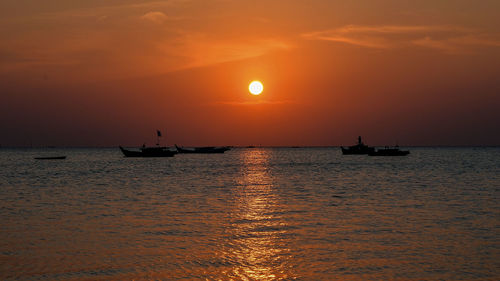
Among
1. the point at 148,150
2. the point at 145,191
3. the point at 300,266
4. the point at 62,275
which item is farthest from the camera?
the point at 148,150

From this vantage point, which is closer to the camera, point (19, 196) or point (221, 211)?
point (221, 211)

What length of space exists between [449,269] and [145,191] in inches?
1279

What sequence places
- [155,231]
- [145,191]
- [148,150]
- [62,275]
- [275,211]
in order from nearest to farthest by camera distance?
1. [62,275]
2. [155,231]
3. [275,211]
4. [145,191]
5. [148,150]

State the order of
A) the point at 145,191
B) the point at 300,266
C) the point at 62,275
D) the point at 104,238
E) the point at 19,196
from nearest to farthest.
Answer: the point at 62,275 < the point at 300,266 < the point at 104,238 < the point at 19,196 < the point at 145,191

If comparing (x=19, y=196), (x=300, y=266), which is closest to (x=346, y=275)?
(x=300, y=266)

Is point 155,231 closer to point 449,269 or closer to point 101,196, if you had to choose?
point 449,269

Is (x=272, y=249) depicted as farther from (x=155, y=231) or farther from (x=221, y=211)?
(x=221, y=211)

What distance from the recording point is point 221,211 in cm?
2958

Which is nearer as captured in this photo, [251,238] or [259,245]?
[259,245]

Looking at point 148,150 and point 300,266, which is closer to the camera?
point 300,266

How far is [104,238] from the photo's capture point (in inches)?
818

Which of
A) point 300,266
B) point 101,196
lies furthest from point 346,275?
point 101,196

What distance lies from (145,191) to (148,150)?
10088cm

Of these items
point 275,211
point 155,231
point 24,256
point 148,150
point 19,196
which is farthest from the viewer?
point 148,150
